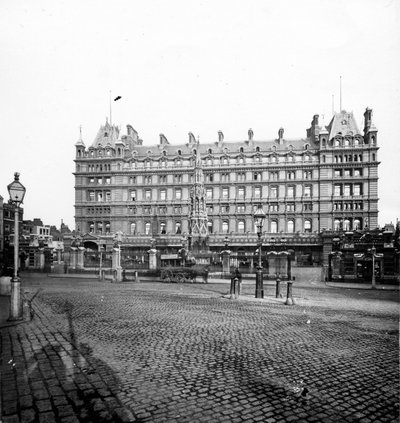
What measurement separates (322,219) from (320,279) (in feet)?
82.3

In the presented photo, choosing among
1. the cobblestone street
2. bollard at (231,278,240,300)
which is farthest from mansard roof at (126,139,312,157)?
the cobblestone street

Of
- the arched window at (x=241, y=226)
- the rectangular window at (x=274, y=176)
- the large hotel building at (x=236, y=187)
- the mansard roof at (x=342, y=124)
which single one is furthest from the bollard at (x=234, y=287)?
the mansard roof at (x=342, y=124)

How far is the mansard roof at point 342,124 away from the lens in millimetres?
58406

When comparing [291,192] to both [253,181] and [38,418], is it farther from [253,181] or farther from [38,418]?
[38,418]

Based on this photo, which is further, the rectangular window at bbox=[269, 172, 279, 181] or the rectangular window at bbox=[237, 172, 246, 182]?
the rectangular window at bbox=[237, 172, 246, 182]

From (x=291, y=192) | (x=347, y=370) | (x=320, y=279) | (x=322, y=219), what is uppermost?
(x=291, y=192)

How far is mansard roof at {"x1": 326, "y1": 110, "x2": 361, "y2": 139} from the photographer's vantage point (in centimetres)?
5841

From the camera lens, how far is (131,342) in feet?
26.9

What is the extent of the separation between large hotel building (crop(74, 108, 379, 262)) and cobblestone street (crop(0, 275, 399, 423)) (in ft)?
138

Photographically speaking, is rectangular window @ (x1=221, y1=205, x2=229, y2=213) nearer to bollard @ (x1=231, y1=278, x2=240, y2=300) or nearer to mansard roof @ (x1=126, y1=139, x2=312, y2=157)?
mansard roof @ (x1=126, y1=139, x2=312, y2=157)

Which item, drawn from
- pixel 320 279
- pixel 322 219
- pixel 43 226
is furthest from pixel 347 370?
pixel 43 226

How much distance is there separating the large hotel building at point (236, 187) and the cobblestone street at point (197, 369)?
42.1m

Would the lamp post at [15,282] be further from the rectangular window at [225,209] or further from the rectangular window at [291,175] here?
the rectangular window at [291,175]

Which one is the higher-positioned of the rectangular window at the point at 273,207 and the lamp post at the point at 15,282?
the rectangular window at the point at 273,207
